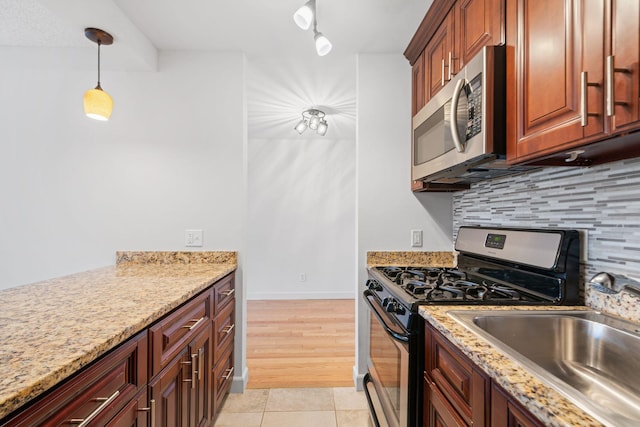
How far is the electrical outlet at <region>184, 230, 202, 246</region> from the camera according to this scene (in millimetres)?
2076

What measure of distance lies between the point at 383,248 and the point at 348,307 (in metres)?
2.07

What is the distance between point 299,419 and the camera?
1805mm

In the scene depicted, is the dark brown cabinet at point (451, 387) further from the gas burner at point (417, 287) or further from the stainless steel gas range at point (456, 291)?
the gas burner at point (417, 287)

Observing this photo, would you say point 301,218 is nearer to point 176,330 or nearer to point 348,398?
point 348,398

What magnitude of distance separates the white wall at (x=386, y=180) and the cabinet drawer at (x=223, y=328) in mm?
887

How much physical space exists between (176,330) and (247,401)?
3.71ft

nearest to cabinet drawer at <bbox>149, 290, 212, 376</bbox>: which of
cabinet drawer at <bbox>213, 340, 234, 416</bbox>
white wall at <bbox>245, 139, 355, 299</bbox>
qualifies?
cabinet drawer at <bbox>213, 340, 234, 416</bbox>

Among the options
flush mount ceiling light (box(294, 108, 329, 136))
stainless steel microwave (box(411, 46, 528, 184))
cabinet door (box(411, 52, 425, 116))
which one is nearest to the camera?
stainless steel microwave (box(411, 46, 528, 184))

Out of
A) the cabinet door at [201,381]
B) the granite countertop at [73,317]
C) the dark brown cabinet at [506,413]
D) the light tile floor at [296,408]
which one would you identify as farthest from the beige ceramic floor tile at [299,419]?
the dark brown cabinet at [506,413]

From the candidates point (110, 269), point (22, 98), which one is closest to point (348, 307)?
point (110, 269)

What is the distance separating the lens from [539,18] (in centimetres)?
92

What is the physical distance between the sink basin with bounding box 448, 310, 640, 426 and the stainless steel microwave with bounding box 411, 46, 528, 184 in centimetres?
60

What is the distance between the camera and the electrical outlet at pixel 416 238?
2.13 meters

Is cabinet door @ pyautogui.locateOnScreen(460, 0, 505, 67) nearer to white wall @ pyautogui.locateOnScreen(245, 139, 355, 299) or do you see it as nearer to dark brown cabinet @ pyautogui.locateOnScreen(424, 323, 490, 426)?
dark brown cabinet @ pyautogui.locateOnScreen(424, 323, 490, 426)
